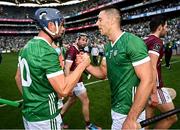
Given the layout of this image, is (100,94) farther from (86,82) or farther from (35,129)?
(35,129)

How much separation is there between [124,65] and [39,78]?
1.01 meters

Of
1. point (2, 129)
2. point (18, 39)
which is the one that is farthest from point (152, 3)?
point (2, 129)

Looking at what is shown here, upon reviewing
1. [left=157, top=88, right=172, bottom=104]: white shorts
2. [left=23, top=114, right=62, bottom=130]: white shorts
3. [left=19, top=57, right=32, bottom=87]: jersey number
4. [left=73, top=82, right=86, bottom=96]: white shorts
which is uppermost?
[left=19, top=57, right=32, bottom=87]: jersey number

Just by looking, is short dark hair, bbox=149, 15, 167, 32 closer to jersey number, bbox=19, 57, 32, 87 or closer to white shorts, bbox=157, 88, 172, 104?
white shorts, bbox=157, 88, 172, 104

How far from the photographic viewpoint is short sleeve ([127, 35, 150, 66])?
372 cm

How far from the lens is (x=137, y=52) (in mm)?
3730

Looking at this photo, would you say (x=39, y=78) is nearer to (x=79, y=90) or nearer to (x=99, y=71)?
(x=99, y=71)

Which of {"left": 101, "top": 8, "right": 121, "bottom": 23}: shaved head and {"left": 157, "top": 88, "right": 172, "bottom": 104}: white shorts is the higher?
{"left": 101, "top": 8, "right": 121, "bottom": 23}: shaved head

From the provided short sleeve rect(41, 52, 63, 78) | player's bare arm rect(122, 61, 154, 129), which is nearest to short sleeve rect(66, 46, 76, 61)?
short sleeve rect(41, 52, 63, 78)

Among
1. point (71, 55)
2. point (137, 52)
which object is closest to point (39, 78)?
point (137, 52)

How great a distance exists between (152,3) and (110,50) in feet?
188

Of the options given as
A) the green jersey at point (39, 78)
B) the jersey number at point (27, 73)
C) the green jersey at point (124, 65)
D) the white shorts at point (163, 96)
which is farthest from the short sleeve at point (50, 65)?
the white shorts at point (163, 96)

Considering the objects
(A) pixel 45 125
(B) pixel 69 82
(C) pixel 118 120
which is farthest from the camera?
(C) pixel 118 120

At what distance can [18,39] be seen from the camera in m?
92.9
